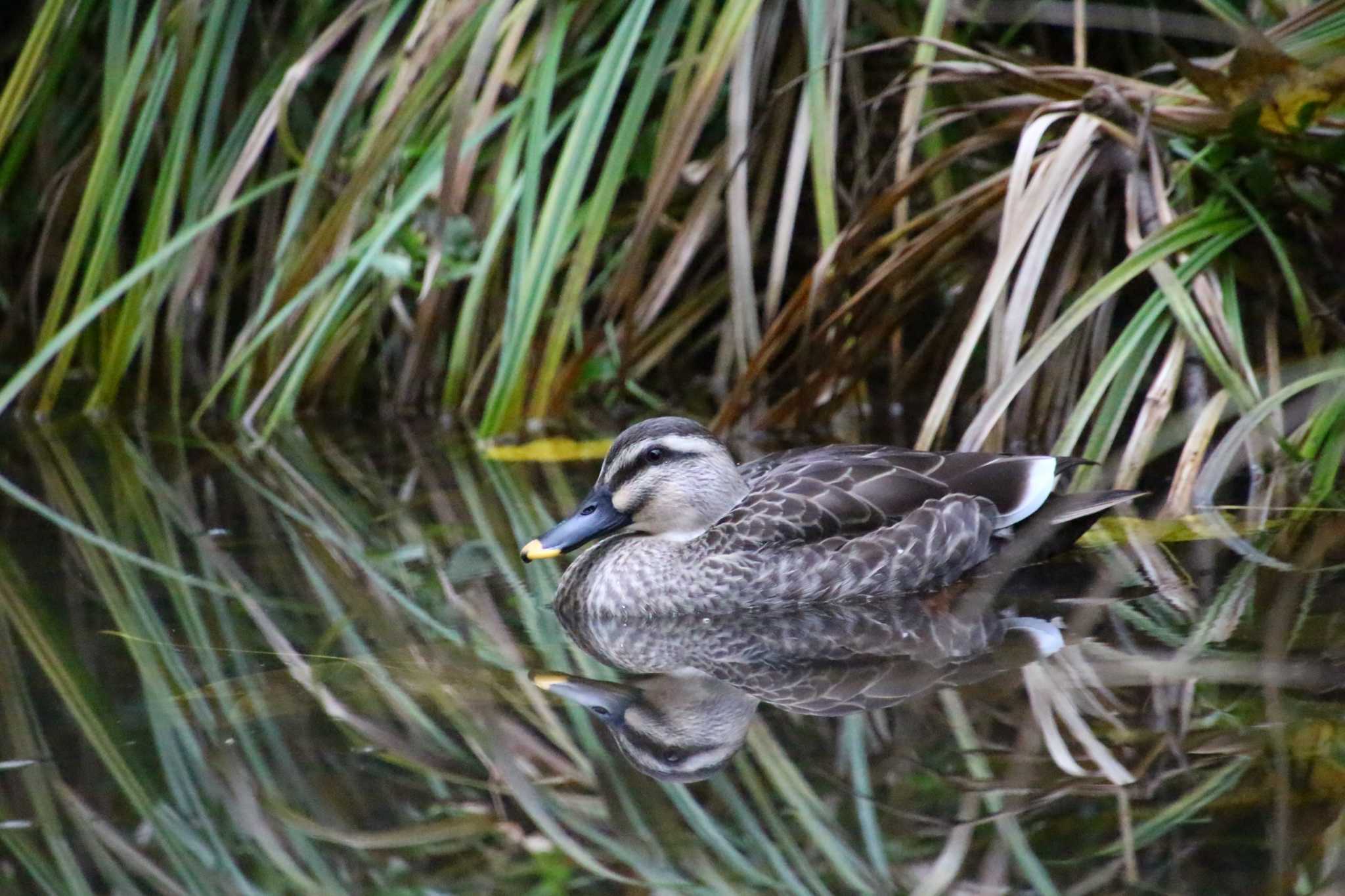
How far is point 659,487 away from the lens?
391 cm

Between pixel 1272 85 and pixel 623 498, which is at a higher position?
pixel 1272 85

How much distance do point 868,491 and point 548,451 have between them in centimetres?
186

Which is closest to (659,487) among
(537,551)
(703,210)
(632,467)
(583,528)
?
(632,467)

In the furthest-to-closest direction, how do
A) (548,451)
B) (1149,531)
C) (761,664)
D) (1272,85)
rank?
(548,451)
(1272,85)
(1149,531)
(761,664)

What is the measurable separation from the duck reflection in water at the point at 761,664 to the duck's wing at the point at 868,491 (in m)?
0.20

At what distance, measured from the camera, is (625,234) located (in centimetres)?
628

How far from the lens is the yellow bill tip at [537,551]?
3756 mm

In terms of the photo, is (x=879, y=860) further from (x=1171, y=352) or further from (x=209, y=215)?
(x=209, y=215)

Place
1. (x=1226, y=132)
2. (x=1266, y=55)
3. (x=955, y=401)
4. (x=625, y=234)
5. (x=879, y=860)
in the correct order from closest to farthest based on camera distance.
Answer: (x=879, y=860) → (x=1266, y=55) → (x=1226, y=132) → (x=955, y=401) → (x=625, y=234)

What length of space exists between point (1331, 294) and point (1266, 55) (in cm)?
102

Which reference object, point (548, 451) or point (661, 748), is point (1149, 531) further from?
point (548, 451)

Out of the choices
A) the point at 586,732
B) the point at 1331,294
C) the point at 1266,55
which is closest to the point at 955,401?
the point at 1331,294

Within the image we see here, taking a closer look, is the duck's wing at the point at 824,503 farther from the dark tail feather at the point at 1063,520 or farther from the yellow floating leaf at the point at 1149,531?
the yellow floating leaf at the point at 1149,531

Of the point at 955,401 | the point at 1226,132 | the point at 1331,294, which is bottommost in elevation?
the point at 955,401
